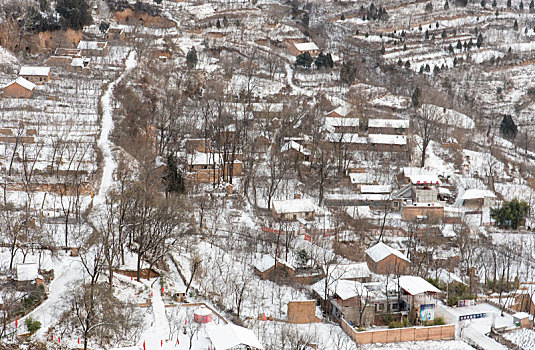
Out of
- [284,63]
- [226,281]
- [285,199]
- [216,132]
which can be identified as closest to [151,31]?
[284,63]

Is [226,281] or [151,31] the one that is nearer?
[226,281]

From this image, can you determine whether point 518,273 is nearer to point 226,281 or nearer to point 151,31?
point 226,281

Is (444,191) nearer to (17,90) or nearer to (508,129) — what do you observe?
(508,129)

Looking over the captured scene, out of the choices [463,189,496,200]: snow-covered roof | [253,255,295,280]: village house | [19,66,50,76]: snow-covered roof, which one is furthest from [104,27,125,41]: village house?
[253,255,295,280]: village house

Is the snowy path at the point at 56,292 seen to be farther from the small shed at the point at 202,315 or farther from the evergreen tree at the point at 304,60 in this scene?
the evergreen tree at the point at 304,60

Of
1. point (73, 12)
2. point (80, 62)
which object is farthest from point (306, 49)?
point (80, 62)

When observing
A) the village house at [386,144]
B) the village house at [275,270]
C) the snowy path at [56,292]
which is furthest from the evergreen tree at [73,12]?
the village house at [275,270]

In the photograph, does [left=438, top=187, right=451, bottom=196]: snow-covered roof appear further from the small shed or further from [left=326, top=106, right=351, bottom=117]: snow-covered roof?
the small shed
